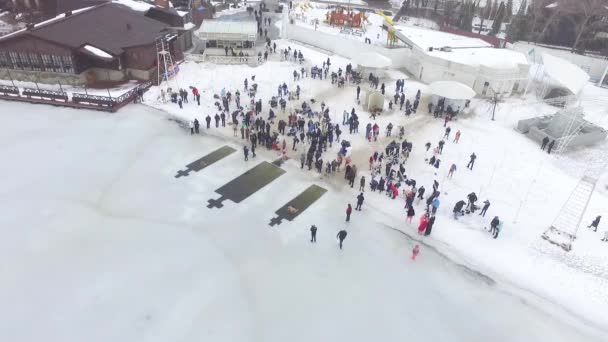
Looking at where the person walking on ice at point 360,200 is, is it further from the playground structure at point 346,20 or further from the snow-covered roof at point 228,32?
the playground structure at point 346,20

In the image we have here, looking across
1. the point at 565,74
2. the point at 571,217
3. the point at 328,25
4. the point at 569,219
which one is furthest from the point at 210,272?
the point at 328,25

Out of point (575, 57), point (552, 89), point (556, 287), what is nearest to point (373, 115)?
point (556, 287)

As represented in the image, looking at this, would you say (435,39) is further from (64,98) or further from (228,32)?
(64,98)

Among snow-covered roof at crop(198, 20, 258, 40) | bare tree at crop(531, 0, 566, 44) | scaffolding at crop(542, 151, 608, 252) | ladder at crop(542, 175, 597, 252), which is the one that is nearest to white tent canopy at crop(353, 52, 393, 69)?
snow-covered roof at crop(198, 20, 258, 40)

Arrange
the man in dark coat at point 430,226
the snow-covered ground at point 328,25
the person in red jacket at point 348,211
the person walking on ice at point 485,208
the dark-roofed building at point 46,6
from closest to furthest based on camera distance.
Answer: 1. the man in dark coat at point 430,226
2. the person in red jacket at point 348,211
3. the person walking on ice at point 485,208
4. the dark-roofed building at point 46,6
5. the snow-covered ground at point 328,25

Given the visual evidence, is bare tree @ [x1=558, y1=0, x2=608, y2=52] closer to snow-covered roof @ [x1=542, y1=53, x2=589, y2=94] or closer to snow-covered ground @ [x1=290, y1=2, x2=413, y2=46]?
snow-covered roof @ [x1=542, y1=53, x2=589, y2=94]

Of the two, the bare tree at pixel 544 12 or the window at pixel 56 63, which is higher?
the bare tree at pixel 544 12

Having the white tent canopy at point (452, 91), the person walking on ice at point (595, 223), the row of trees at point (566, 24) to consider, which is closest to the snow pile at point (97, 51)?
the white tent canopy at point (452, 91)
